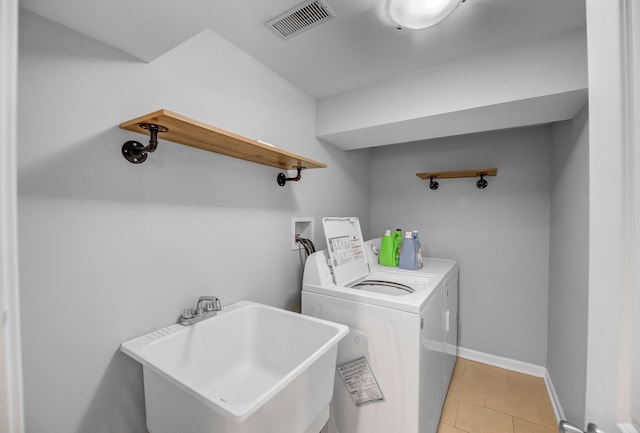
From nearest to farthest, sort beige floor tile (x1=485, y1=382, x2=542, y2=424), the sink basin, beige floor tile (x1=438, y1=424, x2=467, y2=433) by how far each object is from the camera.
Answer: the sink basin < beige floor tile (x1=438, y1=424, x2=467, y2=433) < beige floor tile (x1=485, y1=382, x2=542, y2=424)

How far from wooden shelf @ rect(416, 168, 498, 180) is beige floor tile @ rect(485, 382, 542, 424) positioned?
1841 mm

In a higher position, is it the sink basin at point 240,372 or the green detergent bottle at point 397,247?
the green detergent bottle at point 397,247

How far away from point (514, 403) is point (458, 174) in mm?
1912

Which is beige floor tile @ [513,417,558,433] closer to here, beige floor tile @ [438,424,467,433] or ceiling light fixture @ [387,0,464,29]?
beige floor tile @ [438,424,467,433]

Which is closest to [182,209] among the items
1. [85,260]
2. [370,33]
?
[85,260]

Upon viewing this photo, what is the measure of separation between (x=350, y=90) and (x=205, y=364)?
78.8 inches

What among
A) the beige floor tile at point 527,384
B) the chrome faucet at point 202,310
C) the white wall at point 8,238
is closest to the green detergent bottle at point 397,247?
the beige floor tile at point 527,384

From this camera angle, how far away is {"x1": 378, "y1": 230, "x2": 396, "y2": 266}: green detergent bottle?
7.52 ft

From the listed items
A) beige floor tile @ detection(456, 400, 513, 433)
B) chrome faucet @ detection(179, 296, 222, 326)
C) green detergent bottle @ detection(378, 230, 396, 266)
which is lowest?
beige floor tile @ detection(456, 400, 513, 433)

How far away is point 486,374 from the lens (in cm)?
240

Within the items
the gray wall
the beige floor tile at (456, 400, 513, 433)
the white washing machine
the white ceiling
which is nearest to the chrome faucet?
the white washing machine

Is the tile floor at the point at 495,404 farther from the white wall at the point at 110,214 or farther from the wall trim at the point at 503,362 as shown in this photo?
the white wall at the point at 110,214

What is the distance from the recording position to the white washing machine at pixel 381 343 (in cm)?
137

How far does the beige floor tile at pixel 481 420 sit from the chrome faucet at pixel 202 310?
1.86 m
